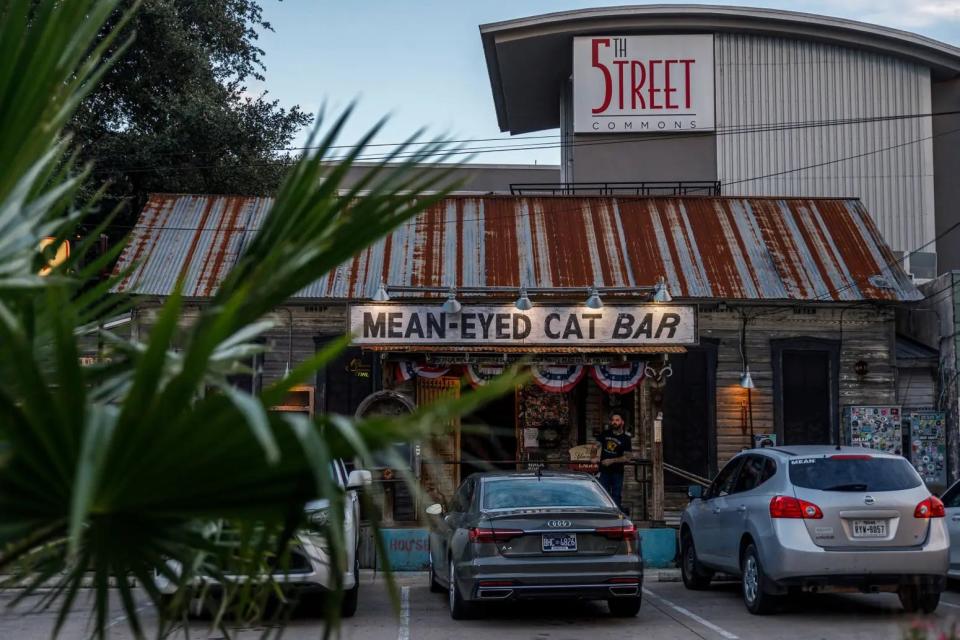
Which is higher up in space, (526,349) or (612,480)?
(526,349)

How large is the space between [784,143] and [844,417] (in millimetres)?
12587

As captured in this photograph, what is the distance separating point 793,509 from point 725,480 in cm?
253

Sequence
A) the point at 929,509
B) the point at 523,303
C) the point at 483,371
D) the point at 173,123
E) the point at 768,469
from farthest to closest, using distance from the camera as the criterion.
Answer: the point at 173,123
the point at 483,371
the point at 523,303
the point at 768,469
the point at 929,509

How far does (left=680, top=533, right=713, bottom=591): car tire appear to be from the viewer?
50.6 feet

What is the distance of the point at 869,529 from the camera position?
40.3 ft

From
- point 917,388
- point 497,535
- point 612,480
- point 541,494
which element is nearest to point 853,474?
point 541,494

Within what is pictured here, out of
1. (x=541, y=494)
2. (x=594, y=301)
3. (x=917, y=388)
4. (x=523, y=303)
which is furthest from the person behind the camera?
(x=917, y=388)

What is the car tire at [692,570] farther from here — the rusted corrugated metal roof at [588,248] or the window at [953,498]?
the rusted corrugated metal roof at [588,248]

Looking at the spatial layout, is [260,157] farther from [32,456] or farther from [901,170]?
[32,456]

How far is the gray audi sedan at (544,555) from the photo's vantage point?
39.9 ft

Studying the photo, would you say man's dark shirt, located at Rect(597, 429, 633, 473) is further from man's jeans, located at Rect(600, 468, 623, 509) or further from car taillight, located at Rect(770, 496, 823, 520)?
car taillight, located at Rect(770, 496, 823, 520)

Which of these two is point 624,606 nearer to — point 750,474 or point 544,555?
point 544,555

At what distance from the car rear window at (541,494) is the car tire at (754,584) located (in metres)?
1.66

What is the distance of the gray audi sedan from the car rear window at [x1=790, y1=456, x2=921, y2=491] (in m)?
1.94
